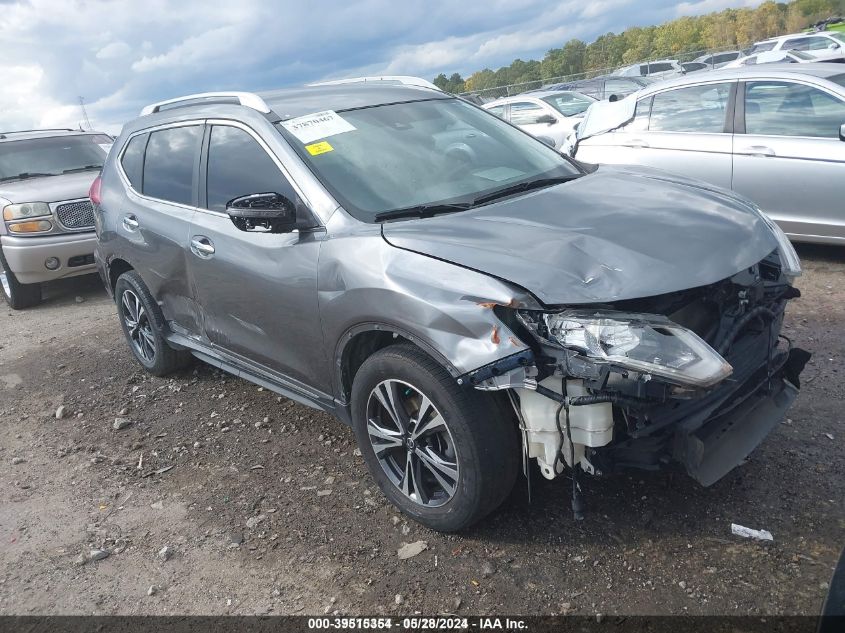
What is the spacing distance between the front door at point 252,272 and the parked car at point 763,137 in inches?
168

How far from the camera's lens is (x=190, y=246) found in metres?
4.04

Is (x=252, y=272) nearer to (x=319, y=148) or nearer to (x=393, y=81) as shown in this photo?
(x=319, y=148)

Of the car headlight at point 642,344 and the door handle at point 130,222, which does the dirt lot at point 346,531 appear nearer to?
the car headlight at point 642,344

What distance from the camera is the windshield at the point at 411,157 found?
3322mm

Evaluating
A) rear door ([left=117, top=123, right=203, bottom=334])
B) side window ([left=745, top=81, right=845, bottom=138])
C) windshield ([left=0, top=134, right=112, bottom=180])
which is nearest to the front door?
rear door ([left=117, top=123, right=203, bottom=334])

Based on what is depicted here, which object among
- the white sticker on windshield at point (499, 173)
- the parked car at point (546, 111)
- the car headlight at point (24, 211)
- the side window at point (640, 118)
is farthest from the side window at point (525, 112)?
the white sticker on windshield at point (499, 173)

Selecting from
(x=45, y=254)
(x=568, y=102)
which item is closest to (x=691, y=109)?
(x=45, y=254)

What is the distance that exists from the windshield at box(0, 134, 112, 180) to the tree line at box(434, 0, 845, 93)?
66989 millimetres

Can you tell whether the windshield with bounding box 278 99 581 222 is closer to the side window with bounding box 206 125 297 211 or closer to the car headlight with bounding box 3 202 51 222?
the side window with bounding box 206 125 297 211

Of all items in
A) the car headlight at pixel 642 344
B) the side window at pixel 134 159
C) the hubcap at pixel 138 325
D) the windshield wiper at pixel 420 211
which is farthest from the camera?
the hubcap at pixel 138 325

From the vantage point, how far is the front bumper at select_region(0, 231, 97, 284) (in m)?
7.62

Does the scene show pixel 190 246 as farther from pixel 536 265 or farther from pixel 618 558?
pixel 618 558

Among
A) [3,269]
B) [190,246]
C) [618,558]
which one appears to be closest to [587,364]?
[618,558]

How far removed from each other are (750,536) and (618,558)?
21.3 inches
